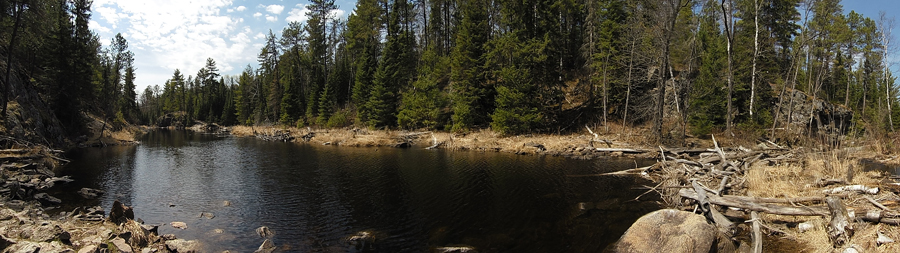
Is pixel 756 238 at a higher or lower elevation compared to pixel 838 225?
lower

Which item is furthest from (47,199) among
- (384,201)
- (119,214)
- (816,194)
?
(816,194)

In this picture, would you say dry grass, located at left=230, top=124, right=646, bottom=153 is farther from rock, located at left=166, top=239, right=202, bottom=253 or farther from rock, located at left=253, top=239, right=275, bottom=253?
rock, located at left=166, top=239, right=202, bottom=253

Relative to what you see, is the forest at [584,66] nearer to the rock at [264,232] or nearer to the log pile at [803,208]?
the log pile at [803,208]

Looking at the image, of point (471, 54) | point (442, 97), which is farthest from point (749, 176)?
point (442, 97)

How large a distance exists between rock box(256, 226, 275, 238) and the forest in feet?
84.9

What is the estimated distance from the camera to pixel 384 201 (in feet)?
48.8

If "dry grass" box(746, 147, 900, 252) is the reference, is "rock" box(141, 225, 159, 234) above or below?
below

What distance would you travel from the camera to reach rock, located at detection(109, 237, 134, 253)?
814 centimetres

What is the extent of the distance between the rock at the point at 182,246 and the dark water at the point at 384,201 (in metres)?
0.30

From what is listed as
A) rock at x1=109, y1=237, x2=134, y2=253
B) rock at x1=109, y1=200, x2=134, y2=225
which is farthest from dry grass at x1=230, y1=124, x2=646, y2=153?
rock at x1=109, y1=237, x2=134, y2=253

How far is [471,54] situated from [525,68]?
22.5 ft

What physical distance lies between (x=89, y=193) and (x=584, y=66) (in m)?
38.3

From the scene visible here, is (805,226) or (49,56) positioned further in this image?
(49,56)

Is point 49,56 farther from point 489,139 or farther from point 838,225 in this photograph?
point 838,225
